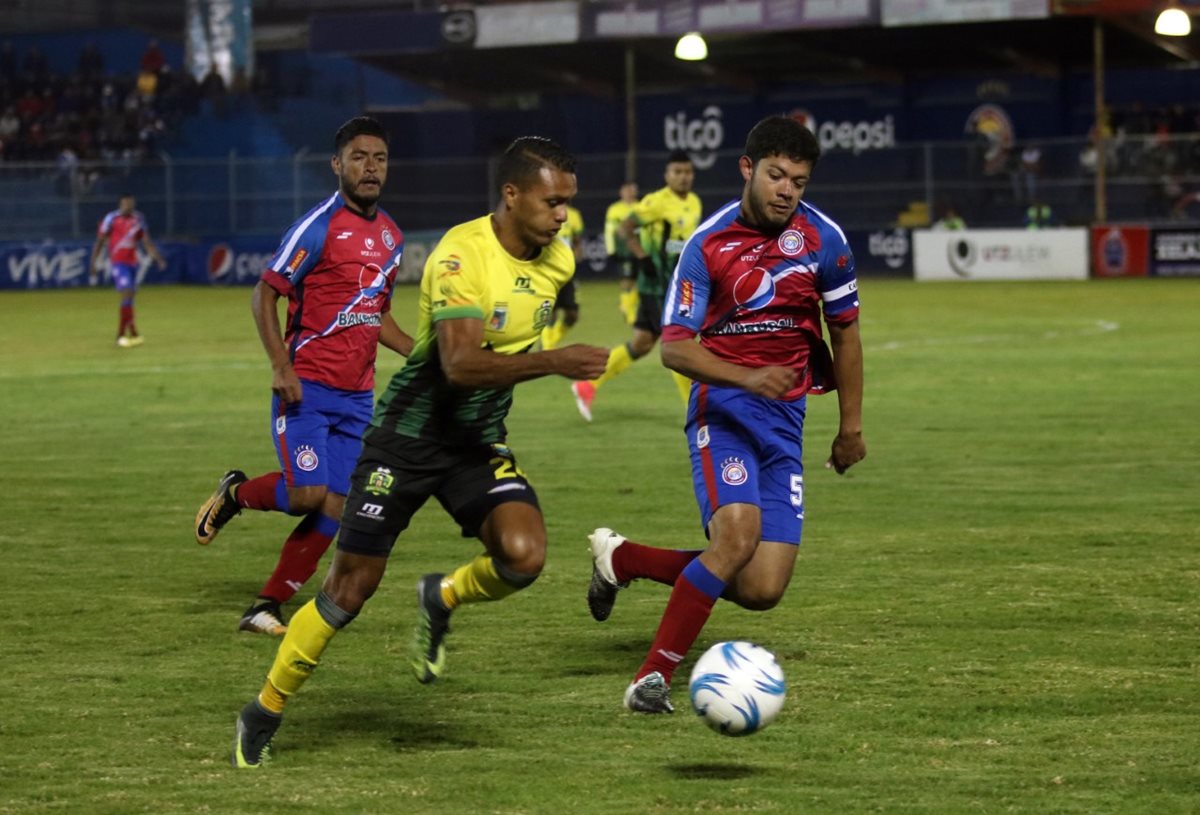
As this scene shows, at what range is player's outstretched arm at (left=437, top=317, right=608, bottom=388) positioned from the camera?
6371mm

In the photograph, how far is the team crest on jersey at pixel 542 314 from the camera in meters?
6.82

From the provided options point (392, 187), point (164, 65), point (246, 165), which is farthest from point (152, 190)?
point (164, 65)

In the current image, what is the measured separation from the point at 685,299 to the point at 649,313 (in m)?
10.1

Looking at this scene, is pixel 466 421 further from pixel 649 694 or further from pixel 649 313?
pixel 649 313

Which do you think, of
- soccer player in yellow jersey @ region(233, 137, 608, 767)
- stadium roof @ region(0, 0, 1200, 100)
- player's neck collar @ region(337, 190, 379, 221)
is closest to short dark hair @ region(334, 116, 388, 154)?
player's neck collar @ region(337, 190, 379, 221)

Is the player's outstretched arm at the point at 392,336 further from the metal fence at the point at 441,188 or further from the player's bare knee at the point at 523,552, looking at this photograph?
the metal fence at the point at 441,188

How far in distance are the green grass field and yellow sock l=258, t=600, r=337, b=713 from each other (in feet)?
0.79

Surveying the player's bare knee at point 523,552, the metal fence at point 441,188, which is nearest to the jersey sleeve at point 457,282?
the player's bare knee at point 523,552

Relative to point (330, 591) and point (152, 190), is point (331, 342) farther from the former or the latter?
point (152, 190)

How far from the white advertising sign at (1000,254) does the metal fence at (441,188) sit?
6.12 ft

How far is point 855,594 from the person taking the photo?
31.2 feet

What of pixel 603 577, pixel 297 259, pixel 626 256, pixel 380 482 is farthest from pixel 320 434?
pixel 626 256

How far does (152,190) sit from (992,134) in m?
20.2

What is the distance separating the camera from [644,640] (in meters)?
8.62
